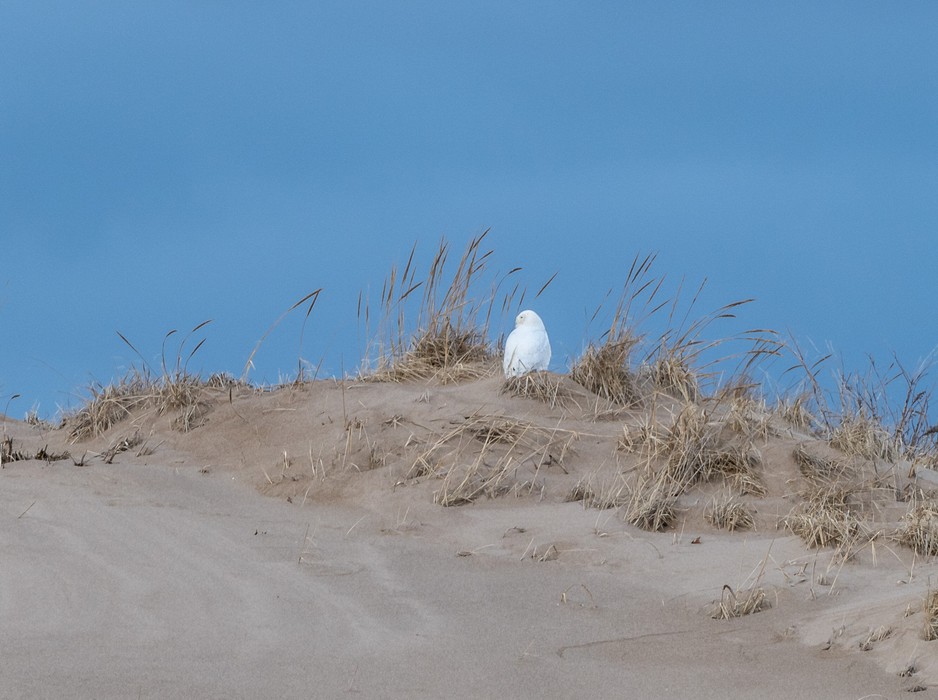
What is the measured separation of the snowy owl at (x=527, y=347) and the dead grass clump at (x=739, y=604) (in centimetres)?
266

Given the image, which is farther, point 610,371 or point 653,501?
point 610,371

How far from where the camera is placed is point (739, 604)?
4.36m

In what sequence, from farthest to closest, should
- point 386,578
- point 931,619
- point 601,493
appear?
point 601,493
point 386,578
point 931,619

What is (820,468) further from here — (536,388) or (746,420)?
(536,388)

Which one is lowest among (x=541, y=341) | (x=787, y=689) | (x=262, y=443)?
(x=787, y=689)

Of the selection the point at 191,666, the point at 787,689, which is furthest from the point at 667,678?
the point at 191,666

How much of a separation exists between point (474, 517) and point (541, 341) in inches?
71.2

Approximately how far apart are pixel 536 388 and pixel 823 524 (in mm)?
2066

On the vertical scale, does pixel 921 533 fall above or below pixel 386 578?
above

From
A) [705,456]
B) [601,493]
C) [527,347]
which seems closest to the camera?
[601,493]

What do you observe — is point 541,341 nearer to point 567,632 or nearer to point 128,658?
point 567,632

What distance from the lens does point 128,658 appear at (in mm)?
3574

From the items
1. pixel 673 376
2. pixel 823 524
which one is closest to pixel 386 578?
pixel 823 524

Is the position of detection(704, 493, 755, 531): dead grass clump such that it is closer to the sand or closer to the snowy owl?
the sand
